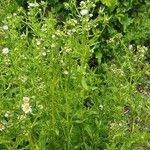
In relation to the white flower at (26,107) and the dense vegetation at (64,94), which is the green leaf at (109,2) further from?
the white flower at (26,107)

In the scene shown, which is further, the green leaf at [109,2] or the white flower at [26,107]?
the green leaf at [109,2]

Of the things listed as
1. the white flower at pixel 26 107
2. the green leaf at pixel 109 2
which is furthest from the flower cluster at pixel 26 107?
the green leaf at pixel 109 2

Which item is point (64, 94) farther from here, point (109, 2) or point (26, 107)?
point (109, 2)

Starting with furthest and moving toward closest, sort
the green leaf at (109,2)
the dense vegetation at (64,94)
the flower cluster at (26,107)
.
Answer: the green leaf at (109,2)
the dense vegetation at (64,94)
the flower cluster at (26,107)

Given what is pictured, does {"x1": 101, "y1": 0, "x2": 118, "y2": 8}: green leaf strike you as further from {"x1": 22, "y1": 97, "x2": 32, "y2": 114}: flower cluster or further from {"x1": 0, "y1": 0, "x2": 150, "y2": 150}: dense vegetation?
{"x1": 22, "y1": 97, "x2": 32, "y2": 114}: flower cluster

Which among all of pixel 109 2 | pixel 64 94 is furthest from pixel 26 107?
pixel 109 2

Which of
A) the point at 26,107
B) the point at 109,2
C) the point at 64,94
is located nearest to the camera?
the point at 26,107

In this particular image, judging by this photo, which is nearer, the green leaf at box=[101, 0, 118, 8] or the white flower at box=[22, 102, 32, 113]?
the white flower at box=[22, 102, 32, 113]

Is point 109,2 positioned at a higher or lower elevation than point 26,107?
higher

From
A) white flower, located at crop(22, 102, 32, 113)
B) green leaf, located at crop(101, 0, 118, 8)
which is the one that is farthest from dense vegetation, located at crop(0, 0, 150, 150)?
green leaf, located at crop(101, 0, 118, 8)

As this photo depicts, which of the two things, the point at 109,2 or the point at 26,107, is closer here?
the point at 26,107

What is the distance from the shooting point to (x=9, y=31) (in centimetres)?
374

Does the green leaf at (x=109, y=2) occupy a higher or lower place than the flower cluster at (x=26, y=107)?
higher

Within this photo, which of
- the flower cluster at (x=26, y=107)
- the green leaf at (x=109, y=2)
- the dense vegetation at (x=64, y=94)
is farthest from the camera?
the green leaf at (x=109, y=2)
